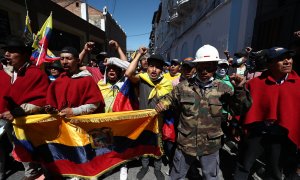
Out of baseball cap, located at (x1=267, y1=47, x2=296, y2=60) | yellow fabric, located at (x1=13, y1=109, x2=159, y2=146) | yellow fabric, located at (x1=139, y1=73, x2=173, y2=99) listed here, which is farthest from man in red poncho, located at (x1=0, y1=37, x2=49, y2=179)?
baseball cap, located at (x1=267, y1=47, x2=296, y2=60)

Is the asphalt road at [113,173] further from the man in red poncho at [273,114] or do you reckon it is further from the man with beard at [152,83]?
the man in red poncho at [273,114]

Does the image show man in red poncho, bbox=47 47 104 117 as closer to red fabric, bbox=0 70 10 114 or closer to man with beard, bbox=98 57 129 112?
man with beard, bbox=98 57 129 112

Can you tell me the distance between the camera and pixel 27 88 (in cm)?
259

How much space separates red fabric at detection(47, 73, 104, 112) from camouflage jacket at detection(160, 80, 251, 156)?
1207 millimetres

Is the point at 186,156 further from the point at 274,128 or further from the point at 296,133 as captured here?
the point at 296,133

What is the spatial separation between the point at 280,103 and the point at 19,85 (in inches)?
128

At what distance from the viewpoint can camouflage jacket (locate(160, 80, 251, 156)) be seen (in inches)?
90.8

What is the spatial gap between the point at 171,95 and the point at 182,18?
18.0 metres

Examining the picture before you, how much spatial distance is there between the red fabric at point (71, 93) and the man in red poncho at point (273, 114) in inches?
82.6

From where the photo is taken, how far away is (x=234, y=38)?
7836 millimetres

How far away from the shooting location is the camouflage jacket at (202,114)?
2.31 m

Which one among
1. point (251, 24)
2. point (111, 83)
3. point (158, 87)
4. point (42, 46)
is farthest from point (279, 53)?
point (251, 24)

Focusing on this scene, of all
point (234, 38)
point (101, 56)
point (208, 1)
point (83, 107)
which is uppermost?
point (208, 1)

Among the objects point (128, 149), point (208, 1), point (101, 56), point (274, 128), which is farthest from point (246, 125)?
point (208, 1)
